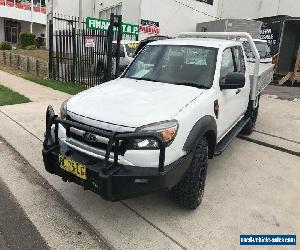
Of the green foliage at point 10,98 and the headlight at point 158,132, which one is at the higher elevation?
the headlight at point 158,132

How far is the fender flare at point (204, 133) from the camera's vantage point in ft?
10.8

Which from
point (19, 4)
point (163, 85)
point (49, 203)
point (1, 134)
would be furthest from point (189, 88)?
point (19, 4)

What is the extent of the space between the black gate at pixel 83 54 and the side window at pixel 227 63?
4251mm

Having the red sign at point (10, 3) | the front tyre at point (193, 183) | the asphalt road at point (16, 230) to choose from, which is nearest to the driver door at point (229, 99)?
the front tyre at point (193, 183)

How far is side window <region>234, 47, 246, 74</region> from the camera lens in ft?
17.1

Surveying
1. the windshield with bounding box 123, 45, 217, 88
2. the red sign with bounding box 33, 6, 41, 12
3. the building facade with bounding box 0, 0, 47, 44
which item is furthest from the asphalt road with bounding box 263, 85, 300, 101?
the red sign with bounding box 33, 6, 41, 12

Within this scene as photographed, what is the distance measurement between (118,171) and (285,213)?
210cm

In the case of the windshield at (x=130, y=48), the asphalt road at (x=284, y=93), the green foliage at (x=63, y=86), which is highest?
the windshield at (x=130, y=48)

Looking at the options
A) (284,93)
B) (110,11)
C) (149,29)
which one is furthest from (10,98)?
(110,11)

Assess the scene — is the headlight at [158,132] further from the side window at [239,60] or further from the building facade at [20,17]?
the building facade at [20,17]

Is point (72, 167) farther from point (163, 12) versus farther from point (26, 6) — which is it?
point (26, 6)

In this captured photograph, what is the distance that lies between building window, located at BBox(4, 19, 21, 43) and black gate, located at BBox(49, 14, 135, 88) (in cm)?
3102

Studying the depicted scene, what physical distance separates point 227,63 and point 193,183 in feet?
6.81

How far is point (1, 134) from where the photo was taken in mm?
6051
